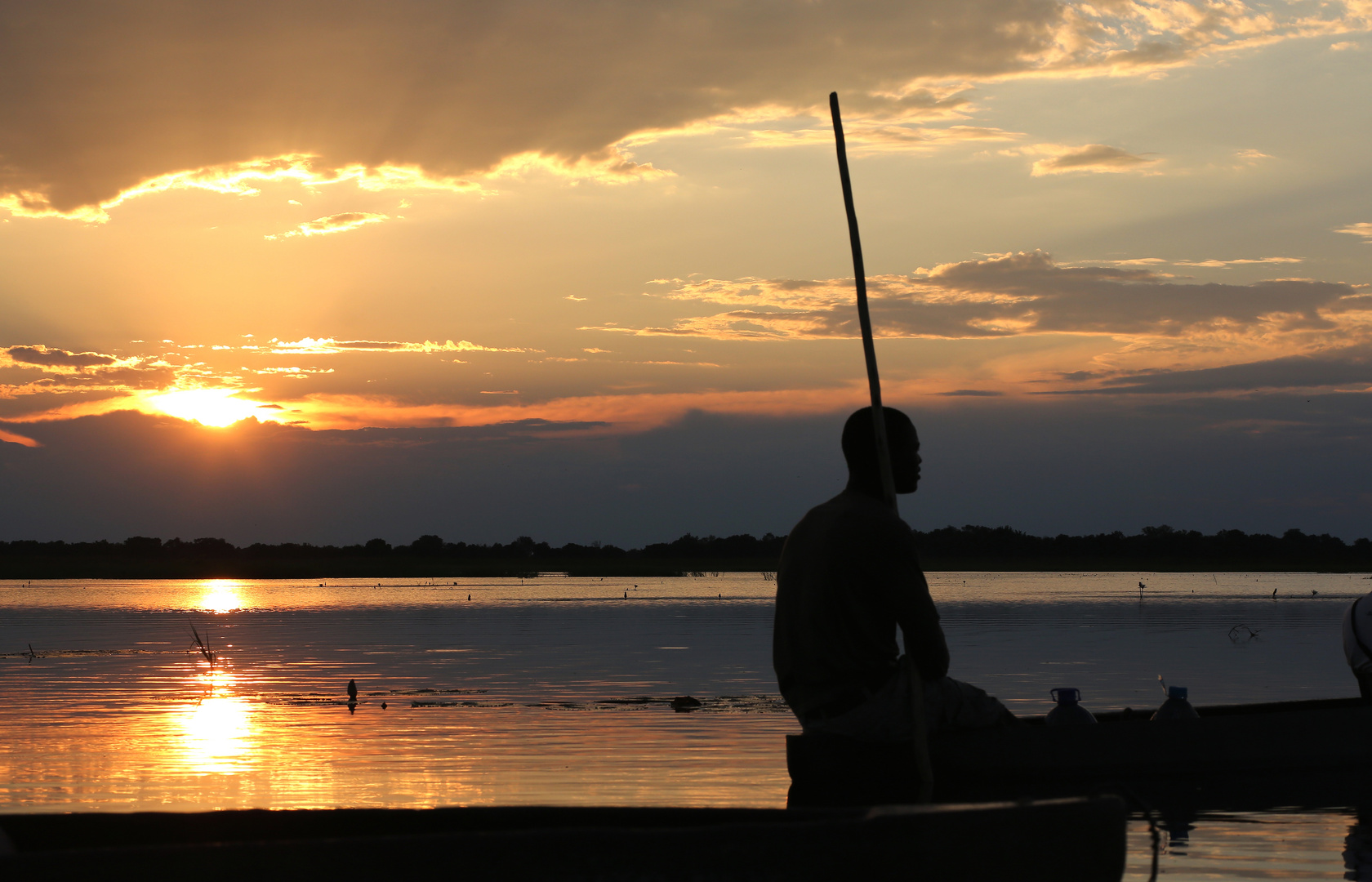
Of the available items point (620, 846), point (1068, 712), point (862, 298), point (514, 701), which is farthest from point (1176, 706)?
point (514, 701)

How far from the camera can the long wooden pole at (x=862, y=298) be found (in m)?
6.66

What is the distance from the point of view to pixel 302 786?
1196cm

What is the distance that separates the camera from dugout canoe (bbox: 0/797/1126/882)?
4777 mm

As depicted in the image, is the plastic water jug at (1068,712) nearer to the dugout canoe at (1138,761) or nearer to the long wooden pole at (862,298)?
the dugout canoe at (1138,761)

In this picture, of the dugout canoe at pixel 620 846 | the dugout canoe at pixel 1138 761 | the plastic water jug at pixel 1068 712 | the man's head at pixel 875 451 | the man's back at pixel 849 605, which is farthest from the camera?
the plastic water jug at pixel 1068 712

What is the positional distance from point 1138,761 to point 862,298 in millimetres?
4114

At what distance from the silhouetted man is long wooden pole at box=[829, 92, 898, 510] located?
7 cm

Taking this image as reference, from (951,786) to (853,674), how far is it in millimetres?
1222

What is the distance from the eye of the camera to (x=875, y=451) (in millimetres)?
6688

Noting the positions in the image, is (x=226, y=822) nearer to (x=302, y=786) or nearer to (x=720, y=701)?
(x=302, y=786)

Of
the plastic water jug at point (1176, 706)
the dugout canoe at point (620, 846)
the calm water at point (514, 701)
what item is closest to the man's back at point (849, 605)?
the dugout canoe at point (620, 846)

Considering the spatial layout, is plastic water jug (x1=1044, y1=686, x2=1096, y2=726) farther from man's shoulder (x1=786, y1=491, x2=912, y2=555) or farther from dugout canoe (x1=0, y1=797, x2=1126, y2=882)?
dugout canoe (x1=0, y1=797, x2=1126, y2=882)

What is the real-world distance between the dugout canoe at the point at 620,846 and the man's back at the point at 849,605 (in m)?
1.09

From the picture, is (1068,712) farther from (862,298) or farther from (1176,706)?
(862,298)
